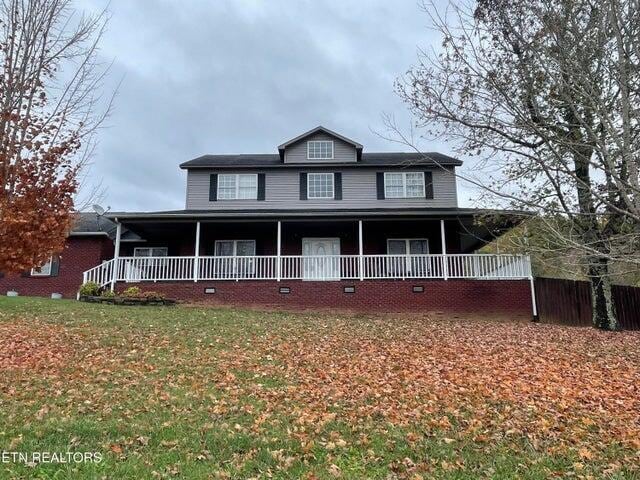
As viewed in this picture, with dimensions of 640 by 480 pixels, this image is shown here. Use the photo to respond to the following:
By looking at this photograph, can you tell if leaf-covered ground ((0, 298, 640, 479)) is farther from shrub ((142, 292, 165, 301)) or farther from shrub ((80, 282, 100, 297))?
shrub ((80, 282, 100, 297))

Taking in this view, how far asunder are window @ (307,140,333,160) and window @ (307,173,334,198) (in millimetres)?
823

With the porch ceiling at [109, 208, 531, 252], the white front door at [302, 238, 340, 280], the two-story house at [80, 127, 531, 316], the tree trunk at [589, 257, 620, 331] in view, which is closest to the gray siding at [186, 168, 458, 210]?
the two-story house at [80, 127, 531, 316]

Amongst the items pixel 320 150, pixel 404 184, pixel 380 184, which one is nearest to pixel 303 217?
pixel 380 184

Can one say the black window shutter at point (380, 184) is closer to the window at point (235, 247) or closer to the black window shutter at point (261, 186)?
the black window shutter at point (261, 186)

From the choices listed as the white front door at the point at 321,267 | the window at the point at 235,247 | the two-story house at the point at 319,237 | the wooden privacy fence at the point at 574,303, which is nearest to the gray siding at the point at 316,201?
the two-story house at the point at 319,237

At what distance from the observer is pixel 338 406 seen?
20.4 ft

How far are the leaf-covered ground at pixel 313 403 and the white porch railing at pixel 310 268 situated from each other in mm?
5793

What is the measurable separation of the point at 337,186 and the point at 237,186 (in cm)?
426

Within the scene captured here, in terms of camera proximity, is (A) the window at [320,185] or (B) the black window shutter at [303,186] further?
(A) the window at [320,185]

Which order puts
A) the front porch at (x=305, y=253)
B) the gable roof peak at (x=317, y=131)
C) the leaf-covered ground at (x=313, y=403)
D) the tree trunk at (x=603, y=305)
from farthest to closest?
the gable roof peak at (x=317, y=131) → the front porch at (x=305, y=253) → the tree trunk at (x=603, y=305) → the leaf-covered ground at (x=313, y=403)

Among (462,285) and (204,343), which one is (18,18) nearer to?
(204,343)

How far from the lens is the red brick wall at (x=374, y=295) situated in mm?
16812

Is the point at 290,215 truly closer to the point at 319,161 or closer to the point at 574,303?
the point at 319,161

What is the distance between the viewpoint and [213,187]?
20.8m
